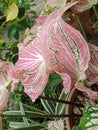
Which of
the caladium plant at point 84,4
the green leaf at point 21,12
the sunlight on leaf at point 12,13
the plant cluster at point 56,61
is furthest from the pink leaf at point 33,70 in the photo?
the green leaf at point 21,12

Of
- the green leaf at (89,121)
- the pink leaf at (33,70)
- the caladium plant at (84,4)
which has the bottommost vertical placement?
the green leaf at (89,121)

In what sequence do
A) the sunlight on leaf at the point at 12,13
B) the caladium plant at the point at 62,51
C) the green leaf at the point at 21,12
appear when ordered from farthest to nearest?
the green leaf at the point at 21,12 < the sunlight on leaf at the point at 12,13 < the caladium plant at the point at 62,51

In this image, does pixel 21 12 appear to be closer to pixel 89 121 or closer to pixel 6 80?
pixel 6 80

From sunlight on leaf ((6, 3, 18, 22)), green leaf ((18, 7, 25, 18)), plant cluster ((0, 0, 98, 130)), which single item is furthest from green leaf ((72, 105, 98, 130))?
green leaf ((18, 7, 25, 18))

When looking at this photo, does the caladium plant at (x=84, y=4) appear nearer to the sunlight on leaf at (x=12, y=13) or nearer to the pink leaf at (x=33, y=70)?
the pink leaf at (x=33, y=70)

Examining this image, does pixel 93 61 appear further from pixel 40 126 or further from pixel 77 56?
pixel 40 126

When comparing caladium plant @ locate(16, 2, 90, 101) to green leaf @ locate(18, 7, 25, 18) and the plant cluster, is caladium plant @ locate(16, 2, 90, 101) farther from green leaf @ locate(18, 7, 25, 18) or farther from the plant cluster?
green leaf @ locate(18, 7, 25, 18)

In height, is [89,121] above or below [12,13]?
below

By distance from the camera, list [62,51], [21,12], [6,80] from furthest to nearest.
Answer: [21,12]
[6,80]
[62,51]

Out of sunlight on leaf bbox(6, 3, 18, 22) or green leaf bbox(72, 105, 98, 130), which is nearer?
green leaf bbox(72, 105, 98, 130)

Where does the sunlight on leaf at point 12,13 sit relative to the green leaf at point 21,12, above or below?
above

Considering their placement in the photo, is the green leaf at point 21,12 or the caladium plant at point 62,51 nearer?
the caladium plant at point 62,51

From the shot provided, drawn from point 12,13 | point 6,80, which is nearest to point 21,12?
point 12,13
